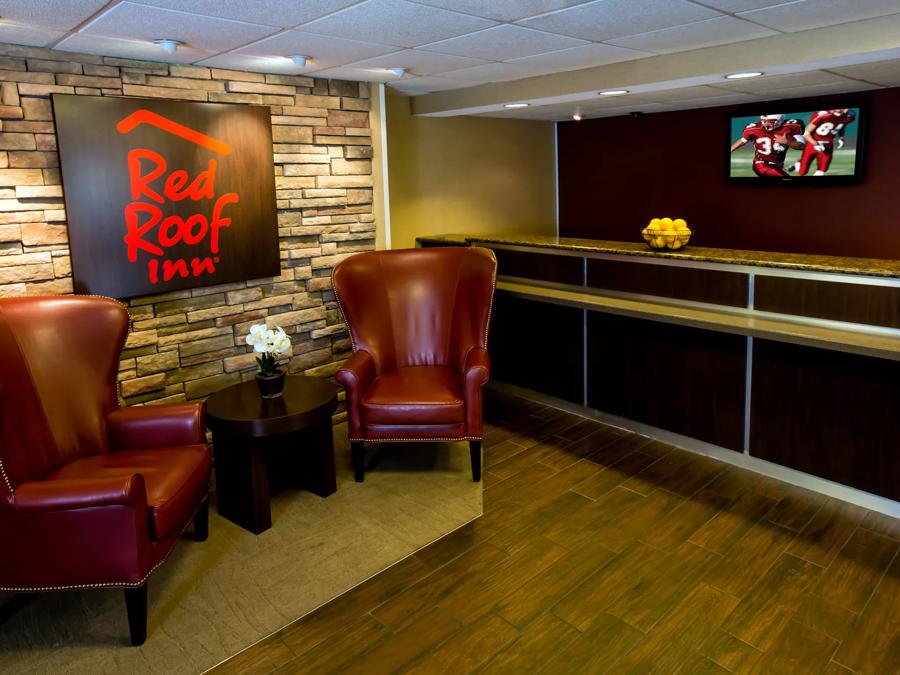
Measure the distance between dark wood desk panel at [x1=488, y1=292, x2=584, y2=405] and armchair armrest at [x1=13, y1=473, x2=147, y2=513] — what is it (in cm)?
293

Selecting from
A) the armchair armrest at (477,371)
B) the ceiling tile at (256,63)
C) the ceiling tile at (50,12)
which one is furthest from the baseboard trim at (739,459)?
the ceiling tile at (50,12)

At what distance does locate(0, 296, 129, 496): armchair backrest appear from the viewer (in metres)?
2.70

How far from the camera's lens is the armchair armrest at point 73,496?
91.5 inches

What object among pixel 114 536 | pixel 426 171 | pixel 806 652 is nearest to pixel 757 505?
pixel 806 652

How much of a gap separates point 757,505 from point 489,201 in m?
3.38

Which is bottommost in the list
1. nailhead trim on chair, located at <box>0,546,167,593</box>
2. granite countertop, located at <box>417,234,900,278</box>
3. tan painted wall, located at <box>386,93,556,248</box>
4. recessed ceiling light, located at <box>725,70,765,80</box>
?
nailhead trim on chair, located at <box>0,546,167,593</box>

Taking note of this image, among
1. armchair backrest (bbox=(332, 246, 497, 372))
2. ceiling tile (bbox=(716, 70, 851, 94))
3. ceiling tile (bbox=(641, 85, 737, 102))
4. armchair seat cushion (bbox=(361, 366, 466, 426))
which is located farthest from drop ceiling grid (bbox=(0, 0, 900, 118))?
armchair seat cushion (bbox=(361, 366, 466, 426))

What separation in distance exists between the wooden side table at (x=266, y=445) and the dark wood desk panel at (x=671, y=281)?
1.84m

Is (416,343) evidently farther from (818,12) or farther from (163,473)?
(818,12)

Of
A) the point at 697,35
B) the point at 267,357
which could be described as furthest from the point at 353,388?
the point at 697,35

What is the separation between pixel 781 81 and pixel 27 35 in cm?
381

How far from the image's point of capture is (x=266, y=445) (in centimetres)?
351

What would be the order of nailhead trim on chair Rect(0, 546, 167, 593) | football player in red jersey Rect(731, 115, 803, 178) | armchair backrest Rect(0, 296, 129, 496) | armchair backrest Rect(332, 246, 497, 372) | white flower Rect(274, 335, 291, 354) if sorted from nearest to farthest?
nailhead trim on chair Rect(0, 546, 167, 593), armchair backrest Rect(0, 296, 129, 496), white flower Rect(274, 335, 291, 354), armchair backrest Rect(332, 246, 497, 372), football player in red jersey Rect(731, 115, 803, 178)

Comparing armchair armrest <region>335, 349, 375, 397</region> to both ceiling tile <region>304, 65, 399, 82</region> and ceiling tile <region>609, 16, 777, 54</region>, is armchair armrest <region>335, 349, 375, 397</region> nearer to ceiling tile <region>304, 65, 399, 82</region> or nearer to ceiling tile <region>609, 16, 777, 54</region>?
ceiling tile <region>304, 65, 399, 82</region>
